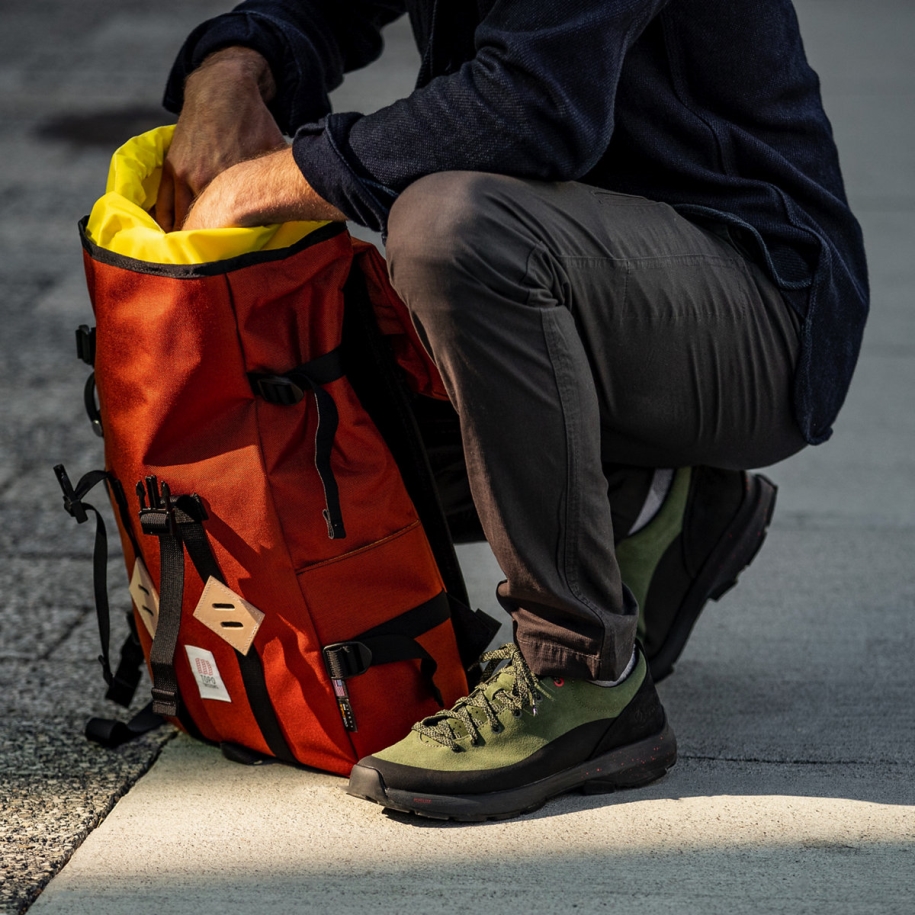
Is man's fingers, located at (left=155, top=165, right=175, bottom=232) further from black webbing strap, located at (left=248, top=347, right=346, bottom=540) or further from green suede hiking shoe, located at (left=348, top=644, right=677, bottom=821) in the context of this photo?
green suede hiking shoe, located at (left=348, top=644, right=677, bottom=821)

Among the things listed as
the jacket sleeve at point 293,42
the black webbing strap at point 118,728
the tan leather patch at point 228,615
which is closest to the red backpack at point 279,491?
the tan leather patch at point 228,615

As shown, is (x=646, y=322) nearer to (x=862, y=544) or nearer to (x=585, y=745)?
(x=585, y=745)

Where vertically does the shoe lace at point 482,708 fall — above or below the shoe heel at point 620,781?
above

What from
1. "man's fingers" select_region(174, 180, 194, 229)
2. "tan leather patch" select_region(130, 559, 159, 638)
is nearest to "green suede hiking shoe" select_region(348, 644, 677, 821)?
"tan leather patch" select_region(130, 559, 159, 638)

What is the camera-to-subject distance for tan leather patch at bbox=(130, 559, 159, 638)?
5.38 feet

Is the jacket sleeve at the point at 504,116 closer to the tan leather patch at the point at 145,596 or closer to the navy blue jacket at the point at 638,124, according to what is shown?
the navy blue jacket at the point at 638,124

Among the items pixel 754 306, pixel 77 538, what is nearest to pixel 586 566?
pixel 754 306

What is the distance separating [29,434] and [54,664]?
40.2 inches

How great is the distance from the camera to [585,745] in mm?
1552

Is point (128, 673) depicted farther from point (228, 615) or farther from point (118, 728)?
point (228, 615)

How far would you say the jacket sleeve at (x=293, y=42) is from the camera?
188 centimetres

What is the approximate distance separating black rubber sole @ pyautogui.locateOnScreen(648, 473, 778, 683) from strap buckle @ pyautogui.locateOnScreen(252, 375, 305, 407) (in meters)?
0.72

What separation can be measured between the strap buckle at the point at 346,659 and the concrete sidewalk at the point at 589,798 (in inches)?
6.4

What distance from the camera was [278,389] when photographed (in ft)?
4.92
